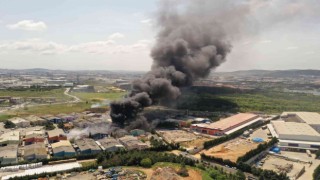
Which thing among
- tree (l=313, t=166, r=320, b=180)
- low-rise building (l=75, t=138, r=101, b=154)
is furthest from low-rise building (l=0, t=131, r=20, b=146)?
tree (l=313, t=166, r=320, b=180)

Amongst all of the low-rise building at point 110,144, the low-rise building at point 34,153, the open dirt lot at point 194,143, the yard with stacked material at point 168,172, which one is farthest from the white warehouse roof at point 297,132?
the low-rise building at point 34,153

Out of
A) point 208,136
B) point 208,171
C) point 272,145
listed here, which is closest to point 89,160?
point 208,171

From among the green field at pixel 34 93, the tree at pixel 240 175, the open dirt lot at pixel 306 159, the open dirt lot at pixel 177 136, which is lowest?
the open dirt lot at pixel 306 159

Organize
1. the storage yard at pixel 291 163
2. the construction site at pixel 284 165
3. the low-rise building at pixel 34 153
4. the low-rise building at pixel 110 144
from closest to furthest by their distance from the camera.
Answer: the construction site at pixel 284 165 < the storage yard at pixel 291 163 < the low-rise building at pixel 34 153 < the low-rise building at pixel 110 144

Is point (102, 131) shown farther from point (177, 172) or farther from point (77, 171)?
point (177, 172)

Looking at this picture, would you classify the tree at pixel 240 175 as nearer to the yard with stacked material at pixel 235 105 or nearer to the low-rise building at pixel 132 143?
the low-rise building at pixel 132 143

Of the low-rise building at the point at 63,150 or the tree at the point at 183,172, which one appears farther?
the low-rise building at the point at 63,150

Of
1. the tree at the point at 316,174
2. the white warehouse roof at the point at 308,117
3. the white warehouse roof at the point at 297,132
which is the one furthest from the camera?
the white warehouse roof at the point at 308,117
